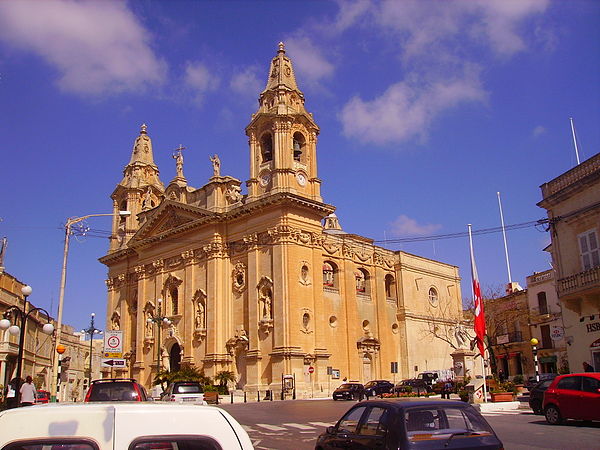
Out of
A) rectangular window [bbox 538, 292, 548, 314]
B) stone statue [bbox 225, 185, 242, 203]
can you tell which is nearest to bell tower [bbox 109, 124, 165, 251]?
stone statue [bbox 225, 185, 242, 203]

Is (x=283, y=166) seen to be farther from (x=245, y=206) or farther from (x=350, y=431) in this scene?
(x=350, y=431)

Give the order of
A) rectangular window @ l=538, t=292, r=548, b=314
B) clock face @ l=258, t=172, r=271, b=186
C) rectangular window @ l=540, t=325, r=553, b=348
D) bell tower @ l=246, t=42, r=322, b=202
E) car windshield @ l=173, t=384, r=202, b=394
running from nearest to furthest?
car windshield @ l=173, t=384, r=202, b=394 < bell tower @ l=246, t=42, r=322, b=202 < clock face @ l=258, t=172, r=271, b=186 < rectangular window @ l=538, t=292, r=548, b=314 < rectangular window @ l=540, t=325, r=553, b=348

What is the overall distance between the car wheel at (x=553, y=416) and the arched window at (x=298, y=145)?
101 ft

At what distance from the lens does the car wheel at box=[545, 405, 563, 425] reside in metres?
17.4

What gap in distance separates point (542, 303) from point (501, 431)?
39538 millimetres

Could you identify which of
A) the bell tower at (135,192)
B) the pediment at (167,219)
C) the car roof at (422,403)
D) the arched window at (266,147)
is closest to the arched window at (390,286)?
the arched window at (266,147)

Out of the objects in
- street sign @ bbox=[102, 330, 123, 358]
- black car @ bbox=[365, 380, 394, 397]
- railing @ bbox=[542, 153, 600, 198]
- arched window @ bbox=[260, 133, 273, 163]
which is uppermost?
arched window @ bbox=[260, 133, 273, 163]

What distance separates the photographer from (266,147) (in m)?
46.1

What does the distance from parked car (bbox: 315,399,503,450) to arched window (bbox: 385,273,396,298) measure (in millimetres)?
45105

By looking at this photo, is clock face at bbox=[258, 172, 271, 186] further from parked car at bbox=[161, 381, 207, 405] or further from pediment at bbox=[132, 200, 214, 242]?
parked car at bbox=[161, 381, 207, 405]

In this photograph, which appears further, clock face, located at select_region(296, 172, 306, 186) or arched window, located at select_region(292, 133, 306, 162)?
arched window, located at select_region(292, 133, 306, 162)

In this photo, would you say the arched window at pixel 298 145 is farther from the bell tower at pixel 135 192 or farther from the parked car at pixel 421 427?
the parked car at pixel 421 427

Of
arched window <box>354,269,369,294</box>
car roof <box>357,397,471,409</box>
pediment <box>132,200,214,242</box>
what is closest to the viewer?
car roof <box>357,397,471,409</box>

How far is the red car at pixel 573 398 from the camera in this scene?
53.9ft
